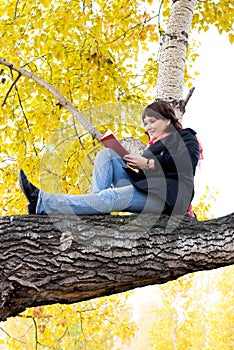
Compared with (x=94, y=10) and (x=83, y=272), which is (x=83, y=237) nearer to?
(x=83, y=272)

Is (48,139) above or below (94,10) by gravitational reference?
below

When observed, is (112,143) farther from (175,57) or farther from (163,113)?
(175,57)

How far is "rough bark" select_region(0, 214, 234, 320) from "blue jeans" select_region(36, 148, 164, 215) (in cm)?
7

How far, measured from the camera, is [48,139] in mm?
5625

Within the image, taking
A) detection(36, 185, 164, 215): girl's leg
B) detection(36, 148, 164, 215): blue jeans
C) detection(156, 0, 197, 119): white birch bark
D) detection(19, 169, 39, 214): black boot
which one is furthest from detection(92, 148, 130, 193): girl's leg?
detection(156, 0, 197, 119): white birch bark

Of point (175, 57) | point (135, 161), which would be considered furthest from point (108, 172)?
point (175, 57)

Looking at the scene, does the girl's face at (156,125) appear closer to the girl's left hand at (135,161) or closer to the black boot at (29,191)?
the girl's left hand at (135,161)

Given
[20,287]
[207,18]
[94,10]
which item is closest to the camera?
[20,287]

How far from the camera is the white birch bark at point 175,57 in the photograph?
4348 millimetres

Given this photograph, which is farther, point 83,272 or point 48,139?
point 48,139

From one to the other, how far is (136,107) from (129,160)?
7.64ft

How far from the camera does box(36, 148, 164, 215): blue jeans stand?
303 centimetres

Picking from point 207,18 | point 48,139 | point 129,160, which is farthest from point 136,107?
point 129,160

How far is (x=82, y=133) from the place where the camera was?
5.48 meters
